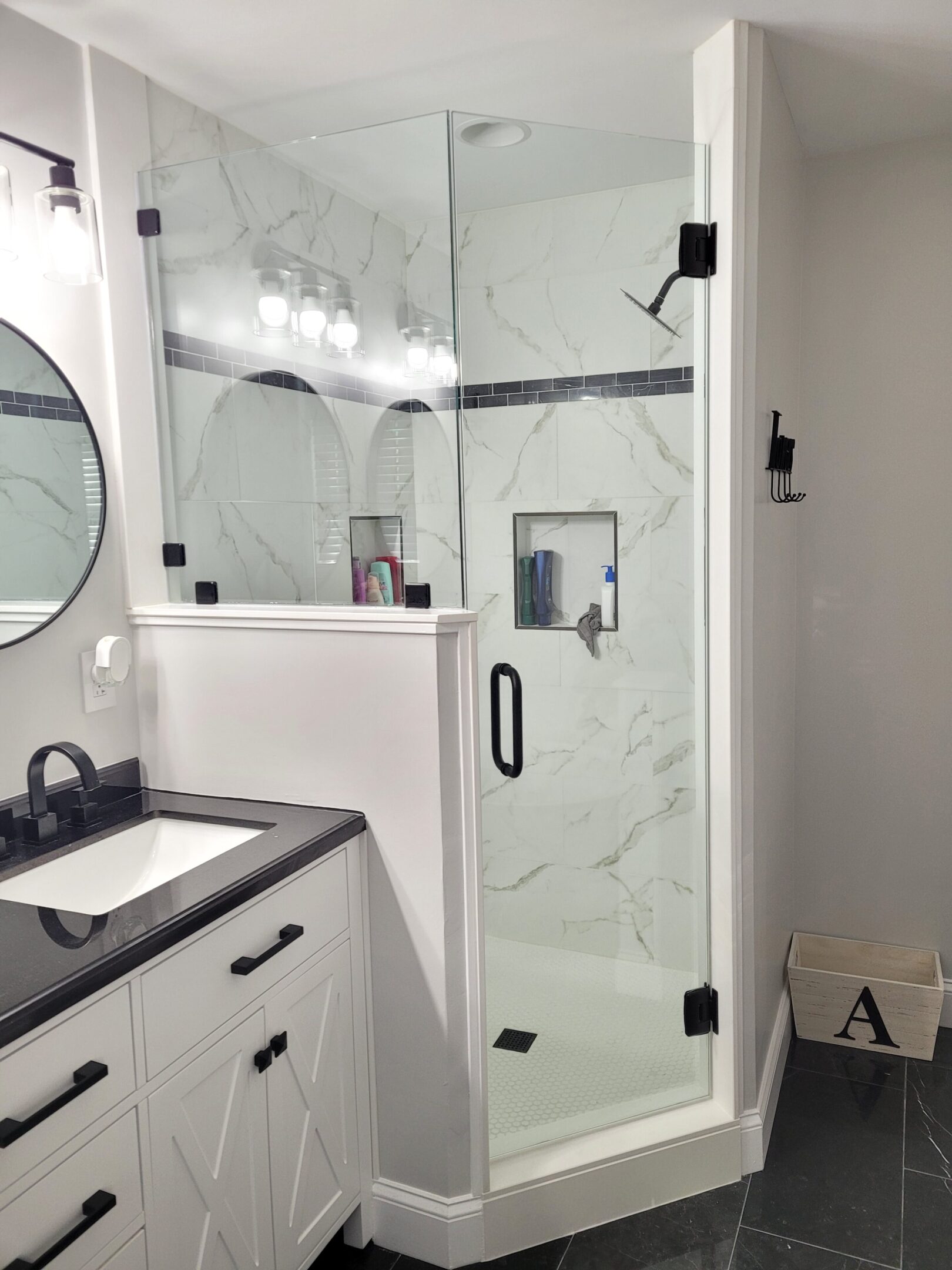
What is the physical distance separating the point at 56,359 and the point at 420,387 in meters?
0.74

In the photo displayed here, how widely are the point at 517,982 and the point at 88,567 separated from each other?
1401mm

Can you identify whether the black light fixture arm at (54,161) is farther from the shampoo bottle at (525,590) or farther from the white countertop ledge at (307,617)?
the shampoo bottle at (525,590)

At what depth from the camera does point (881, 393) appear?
267cm

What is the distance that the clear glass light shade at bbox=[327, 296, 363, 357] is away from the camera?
5.93 ft

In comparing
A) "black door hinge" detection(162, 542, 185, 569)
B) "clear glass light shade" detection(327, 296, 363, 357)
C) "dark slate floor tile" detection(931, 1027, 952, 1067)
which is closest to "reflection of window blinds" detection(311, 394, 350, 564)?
"clear glass light shade" detection(327, 296, 363, 357)

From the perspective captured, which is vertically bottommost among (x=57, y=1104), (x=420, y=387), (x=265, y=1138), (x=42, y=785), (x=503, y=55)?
(x=265, y=1138)

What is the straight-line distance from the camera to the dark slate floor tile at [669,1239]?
74.4 inches

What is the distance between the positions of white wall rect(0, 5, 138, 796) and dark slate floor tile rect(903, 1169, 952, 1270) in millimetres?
1951

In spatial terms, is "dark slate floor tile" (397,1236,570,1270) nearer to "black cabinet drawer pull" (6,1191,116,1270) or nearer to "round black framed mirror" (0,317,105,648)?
"black cabinet drawer pull" (6,1191,116,1270)

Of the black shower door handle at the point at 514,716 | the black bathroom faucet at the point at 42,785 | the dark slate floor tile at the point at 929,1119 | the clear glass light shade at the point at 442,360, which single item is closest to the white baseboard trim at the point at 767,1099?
the dark slate floor tile at the point at 929,1119

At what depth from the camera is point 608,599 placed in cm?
219

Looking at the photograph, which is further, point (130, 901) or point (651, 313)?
point (651, 313)

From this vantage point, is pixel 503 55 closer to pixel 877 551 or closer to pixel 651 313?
pixel 651 313

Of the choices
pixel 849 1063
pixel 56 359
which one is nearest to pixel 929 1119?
pixel 849 1063
